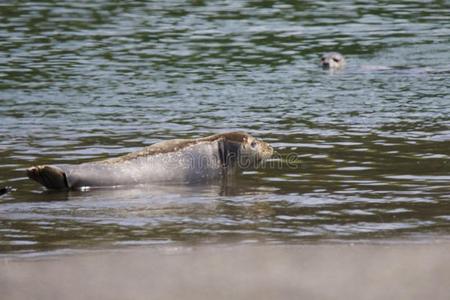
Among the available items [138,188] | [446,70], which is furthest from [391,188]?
[446,70]

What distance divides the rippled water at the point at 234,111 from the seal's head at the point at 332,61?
0.36 feet

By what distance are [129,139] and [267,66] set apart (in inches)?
186

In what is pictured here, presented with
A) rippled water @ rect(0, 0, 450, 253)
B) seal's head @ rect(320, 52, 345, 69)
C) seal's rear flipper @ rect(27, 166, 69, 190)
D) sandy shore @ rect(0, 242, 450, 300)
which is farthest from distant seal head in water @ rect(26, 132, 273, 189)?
seal's head @ rect(320, 52, 345, 69)

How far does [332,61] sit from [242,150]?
5.94m

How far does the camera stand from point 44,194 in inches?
343

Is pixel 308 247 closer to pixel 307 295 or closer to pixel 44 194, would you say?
pixel 307 295

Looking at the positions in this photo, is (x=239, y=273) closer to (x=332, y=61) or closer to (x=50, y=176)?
(x=50, y=176)

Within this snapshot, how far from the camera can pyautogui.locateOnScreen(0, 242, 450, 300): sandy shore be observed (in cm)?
550

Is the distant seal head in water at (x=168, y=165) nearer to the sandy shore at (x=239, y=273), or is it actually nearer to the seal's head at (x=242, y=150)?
the seal's head at (x=242, y=150)

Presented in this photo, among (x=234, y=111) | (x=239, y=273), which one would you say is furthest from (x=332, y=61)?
(x=239, y=273)

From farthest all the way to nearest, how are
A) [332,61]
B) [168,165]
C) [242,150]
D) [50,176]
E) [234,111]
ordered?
[332,61] < [234,111] < [242,150] < [168,165] < [50,176]

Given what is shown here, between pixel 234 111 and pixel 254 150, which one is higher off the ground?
pixel 254 150

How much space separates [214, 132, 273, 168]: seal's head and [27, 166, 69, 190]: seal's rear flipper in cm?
135

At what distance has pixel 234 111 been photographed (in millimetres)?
12602
